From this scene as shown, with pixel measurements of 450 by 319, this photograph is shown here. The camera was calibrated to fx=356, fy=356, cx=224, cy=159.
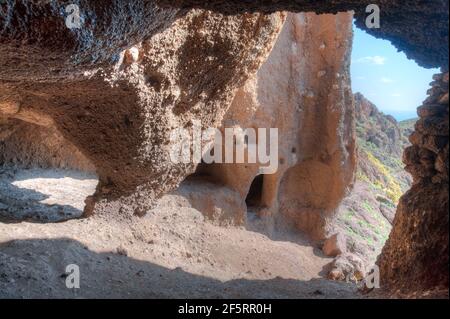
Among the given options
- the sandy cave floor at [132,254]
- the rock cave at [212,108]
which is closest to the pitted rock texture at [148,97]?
the rock cave at [212,108]

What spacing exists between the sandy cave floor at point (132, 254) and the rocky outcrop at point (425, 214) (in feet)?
1.35

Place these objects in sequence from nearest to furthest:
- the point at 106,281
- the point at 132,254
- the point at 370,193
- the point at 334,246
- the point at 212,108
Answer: the point at 106,281
the point at 132,254
the point at 212,108
the point at 334,246
the point at 370,193

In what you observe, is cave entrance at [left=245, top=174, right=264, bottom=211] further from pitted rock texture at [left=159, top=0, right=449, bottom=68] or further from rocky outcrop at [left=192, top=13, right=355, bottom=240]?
pitted rock texture at [left=159, top=0, right=449, bottom=68]

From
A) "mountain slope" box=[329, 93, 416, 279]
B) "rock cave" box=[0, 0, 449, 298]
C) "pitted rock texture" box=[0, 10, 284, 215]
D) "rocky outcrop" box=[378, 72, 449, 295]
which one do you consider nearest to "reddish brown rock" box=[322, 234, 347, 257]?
"mountain slope" box=[329, 93, 416, 279]

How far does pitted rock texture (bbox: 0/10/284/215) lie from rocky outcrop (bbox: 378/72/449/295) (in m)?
2.01

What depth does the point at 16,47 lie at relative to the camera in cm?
183

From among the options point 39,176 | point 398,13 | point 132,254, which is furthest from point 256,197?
point 398,13

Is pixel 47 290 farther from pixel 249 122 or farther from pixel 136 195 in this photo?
pixel 249 122

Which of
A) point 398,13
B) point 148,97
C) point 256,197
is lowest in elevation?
point 256,197

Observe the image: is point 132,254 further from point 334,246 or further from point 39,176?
point 334,246

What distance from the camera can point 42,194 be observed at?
5438 mm

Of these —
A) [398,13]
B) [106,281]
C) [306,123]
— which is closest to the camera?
[398,13]

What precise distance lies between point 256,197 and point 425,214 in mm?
6338
